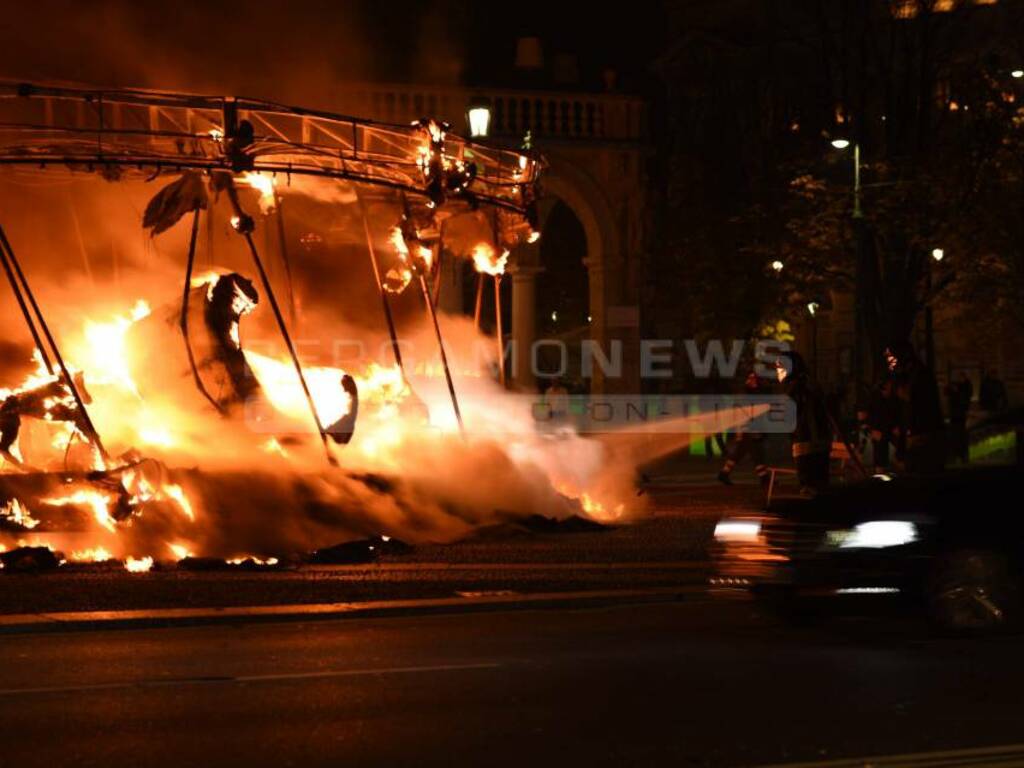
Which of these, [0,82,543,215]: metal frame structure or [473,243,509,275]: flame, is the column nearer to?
[473,243,509,275]: flame

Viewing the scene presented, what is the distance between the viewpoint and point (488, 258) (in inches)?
680

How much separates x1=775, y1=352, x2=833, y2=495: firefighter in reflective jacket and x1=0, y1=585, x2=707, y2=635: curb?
10.8ft

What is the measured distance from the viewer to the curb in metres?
10.8

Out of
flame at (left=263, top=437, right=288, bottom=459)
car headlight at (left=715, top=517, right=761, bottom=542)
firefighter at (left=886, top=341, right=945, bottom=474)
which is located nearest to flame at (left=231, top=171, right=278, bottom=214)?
flame at (left=263, top=437, right=288, bottom=459)

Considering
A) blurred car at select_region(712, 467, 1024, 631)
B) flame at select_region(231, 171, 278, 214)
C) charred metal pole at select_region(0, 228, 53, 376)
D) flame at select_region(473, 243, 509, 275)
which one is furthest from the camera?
flame at select_region(473, 243, 509, 275)

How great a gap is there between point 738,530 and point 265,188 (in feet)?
21.8

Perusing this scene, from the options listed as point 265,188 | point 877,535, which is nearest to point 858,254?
point 265,188

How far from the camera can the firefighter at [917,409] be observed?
1349cm

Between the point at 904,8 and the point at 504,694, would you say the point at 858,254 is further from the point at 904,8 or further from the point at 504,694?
the point at 504,694

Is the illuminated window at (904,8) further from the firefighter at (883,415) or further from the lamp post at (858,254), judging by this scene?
the firefighter at (883,415)

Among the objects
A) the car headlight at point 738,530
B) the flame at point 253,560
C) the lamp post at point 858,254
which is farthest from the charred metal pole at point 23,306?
the lamp post at point 858,254

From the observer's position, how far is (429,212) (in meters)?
16.2

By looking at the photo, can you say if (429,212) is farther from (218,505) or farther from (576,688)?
(576,688)

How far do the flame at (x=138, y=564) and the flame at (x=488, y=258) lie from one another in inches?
201
